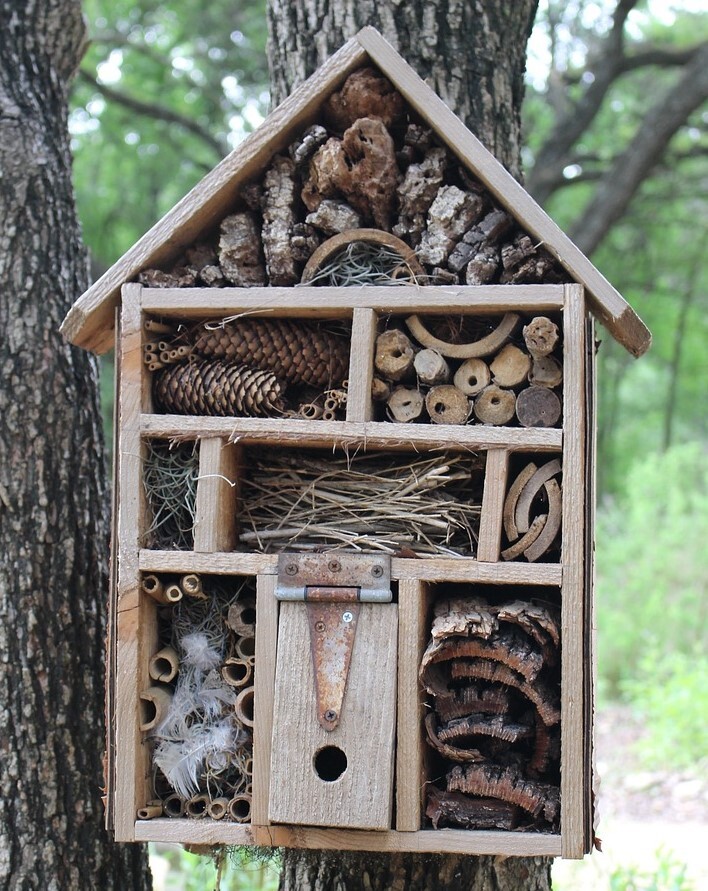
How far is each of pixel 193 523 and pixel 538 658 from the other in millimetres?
720

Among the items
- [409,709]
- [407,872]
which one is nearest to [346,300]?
[409,709]

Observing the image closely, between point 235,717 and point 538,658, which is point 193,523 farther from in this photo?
point 538,658

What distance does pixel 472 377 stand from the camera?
2.07 m

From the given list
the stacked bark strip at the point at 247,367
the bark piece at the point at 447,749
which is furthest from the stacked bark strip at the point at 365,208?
the bark piece at the point at 447,749

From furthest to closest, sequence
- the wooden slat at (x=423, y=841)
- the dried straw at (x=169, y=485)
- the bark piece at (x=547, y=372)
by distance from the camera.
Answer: the dried straw at (x=169, y=485) → the bark piece at (x=547, y=372) → the wooden slat at (x=423, y=841)

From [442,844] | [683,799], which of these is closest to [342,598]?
[442,844]

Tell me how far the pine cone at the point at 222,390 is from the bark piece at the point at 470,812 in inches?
32.2

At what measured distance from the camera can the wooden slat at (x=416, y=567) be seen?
1947 mm

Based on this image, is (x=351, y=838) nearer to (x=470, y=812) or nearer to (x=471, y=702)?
(x=470, y=812)

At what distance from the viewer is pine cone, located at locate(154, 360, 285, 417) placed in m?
2.09

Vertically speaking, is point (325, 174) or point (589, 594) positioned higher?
point (325, 174)

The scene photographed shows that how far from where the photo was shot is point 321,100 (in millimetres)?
2076

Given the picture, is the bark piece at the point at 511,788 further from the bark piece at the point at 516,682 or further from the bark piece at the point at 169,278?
the bark piece at the point at 169,278

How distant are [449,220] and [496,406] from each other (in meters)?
0.37
